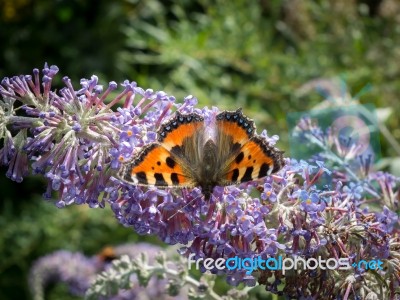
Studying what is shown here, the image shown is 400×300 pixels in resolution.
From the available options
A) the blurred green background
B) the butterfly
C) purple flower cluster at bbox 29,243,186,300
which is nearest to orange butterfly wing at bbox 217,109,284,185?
the butterfly

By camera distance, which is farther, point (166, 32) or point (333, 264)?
point (166, 32)

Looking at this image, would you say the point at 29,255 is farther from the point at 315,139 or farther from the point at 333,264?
the point at 333,264

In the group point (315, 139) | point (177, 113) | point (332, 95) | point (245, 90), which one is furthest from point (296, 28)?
point (177, 113)

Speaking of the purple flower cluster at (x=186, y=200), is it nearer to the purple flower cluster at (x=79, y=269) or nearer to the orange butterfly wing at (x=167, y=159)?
the orange butterfly wing at (x=167, y=159)

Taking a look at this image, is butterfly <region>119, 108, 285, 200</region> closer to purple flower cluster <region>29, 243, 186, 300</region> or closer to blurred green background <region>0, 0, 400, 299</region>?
purple flower cluster <region>29, 243, 186, 300</region>

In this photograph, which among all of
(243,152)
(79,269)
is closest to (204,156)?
(243,152)

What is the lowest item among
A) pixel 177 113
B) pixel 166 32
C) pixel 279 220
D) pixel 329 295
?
pixel 329 295
